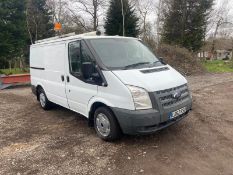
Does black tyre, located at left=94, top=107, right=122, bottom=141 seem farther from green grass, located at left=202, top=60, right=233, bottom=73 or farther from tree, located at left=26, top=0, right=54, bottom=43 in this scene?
tree, located at left=26, top=0, right=54, bottom=43

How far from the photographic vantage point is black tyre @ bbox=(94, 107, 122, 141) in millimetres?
4465

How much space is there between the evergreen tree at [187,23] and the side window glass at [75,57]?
71.1 feet

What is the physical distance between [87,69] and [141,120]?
5.04 ft

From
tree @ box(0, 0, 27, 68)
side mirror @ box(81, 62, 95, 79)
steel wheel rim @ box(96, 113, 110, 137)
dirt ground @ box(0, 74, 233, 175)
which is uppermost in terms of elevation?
tree @ box(0, 0, 27, 68)

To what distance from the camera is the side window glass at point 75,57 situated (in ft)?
16.7

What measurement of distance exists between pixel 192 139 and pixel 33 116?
4549 millimetres

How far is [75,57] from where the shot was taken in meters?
5.20

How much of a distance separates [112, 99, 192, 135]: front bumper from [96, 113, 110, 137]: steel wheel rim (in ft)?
1.31

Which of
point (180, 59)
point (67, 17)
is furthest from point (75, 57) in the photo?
point (67, 17)

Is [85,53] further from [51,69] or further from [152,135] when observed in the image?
[152,135]

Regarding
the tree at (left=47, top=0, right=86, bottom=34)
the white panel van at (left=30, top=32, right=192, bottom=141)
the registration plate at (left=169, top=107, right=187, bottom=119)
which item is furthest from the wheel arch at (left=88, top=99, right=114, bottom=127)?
the tree at (left=47, top=0, right=86, bottom=34)

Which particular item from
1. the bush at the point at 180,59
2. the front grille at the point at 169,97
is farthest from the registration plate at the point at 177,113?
the bush at the point at 180,59

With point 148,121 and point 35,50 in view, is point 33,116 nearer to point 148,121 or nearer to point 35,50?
point 35,50

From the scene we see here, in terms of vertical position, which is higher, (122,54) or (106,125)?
(122,54)
